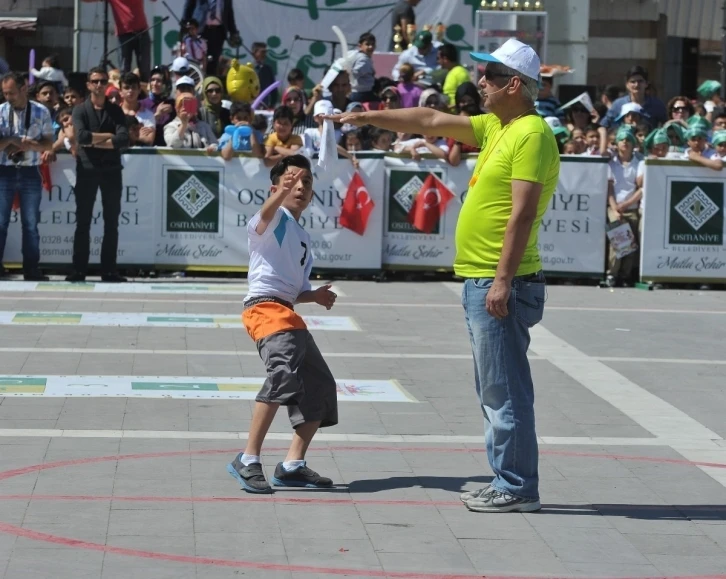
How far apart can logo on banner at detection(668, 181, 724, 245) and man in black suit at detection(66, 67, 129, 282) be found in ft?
19.5

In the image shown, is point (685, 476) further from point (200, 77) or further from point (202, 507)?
point (200, 77)

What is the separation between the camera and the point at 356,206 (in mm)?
15695

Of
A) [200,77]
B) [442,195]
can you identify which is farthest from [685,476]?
[200,77]

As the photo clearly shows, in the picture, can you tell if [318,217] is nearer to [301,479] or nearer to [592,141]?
[592,141]

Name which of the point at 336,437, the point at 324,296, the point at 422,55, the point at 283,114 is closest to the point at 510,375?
the point at 324,296

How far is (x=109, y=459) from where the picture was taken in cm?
Answer: 718

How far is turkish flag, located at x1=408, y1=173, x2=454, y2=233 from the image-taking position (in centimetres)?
1572

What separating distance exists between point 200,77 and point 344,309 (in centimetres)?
659

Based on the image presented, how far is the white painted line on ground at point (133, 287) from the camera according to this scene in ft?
46.8

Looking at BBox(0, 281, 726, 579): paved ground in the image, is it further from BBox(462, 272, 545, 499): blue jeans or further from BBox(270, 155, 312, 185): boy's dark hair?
BBox(270, 155, 312, 185): boy's dark hair

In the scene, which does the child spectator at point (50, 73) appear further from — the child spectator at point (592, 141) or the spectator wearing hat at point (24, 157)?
the child spectator at point (592, 141)

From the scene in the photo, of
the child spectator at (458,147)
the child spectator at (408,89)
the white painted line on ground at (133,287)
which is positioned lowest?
the white painted line on ground at (133,287)

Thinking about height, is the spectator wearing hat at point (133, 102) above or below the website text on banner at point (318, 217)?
above

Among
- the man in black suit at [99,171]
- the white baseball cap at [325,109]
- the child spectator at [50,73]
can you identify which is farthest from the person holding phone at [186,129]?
the child spectator at [50,73]
